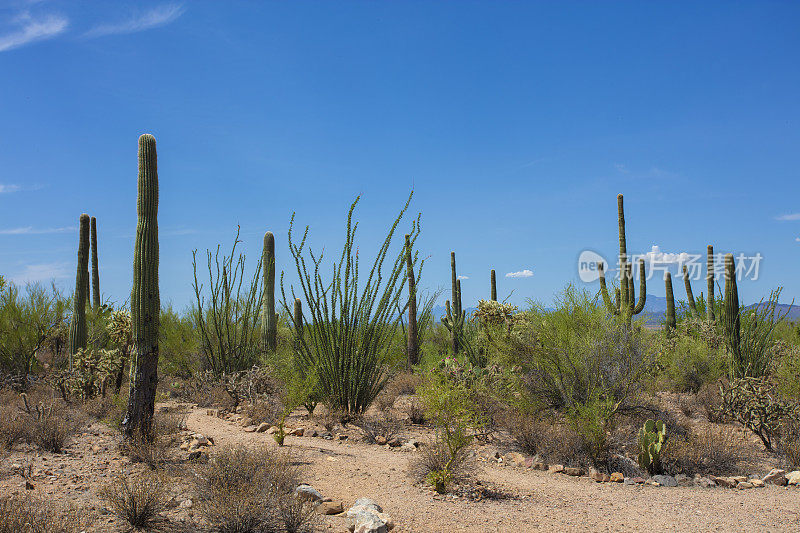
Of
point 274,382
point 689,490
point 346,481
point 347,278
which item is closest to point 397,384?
point 274,382

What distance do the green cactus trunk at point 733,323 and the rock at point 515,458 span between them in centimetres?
744

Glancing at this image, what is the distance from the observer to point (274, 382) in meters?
12.5

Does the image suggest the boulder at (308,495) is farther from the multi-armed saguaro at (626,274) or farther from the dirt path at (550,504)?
the multi-armed saguaro at (626,274)

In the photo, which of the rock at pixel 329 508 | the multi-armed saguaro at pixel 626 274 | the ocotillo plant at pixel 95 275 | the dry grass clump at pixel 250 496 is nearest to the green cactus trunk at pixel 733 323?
the multi-armed saguaro at pixel 626 274

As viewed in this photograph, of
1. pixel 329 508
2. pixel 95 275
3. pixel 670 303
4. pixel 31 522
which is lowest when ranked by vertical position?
pixel 329 508

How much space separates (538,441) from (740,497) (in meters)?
2.48

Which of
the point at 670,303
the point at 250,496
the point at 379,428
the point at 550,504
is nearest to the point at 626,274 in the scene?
the point at 670,303

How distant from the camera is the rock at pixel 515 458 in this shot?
25.4 feet

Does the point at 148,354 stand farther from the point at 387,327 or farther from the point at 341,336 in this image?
the point at 387,327

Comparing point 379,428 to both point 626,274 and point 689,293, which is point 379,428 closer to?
point 626,274

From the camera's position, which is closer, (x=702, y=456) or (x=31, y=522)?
(x=31, y=522)

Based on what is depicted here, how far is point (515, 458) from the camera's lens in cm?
788

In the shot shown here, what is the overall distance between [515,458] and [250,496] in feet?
13.4

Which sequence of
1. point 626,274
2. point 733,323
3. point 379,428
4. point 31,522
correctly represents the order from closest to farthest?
point 31,522 → point 379,428 → point 733,323 → point 626,274
